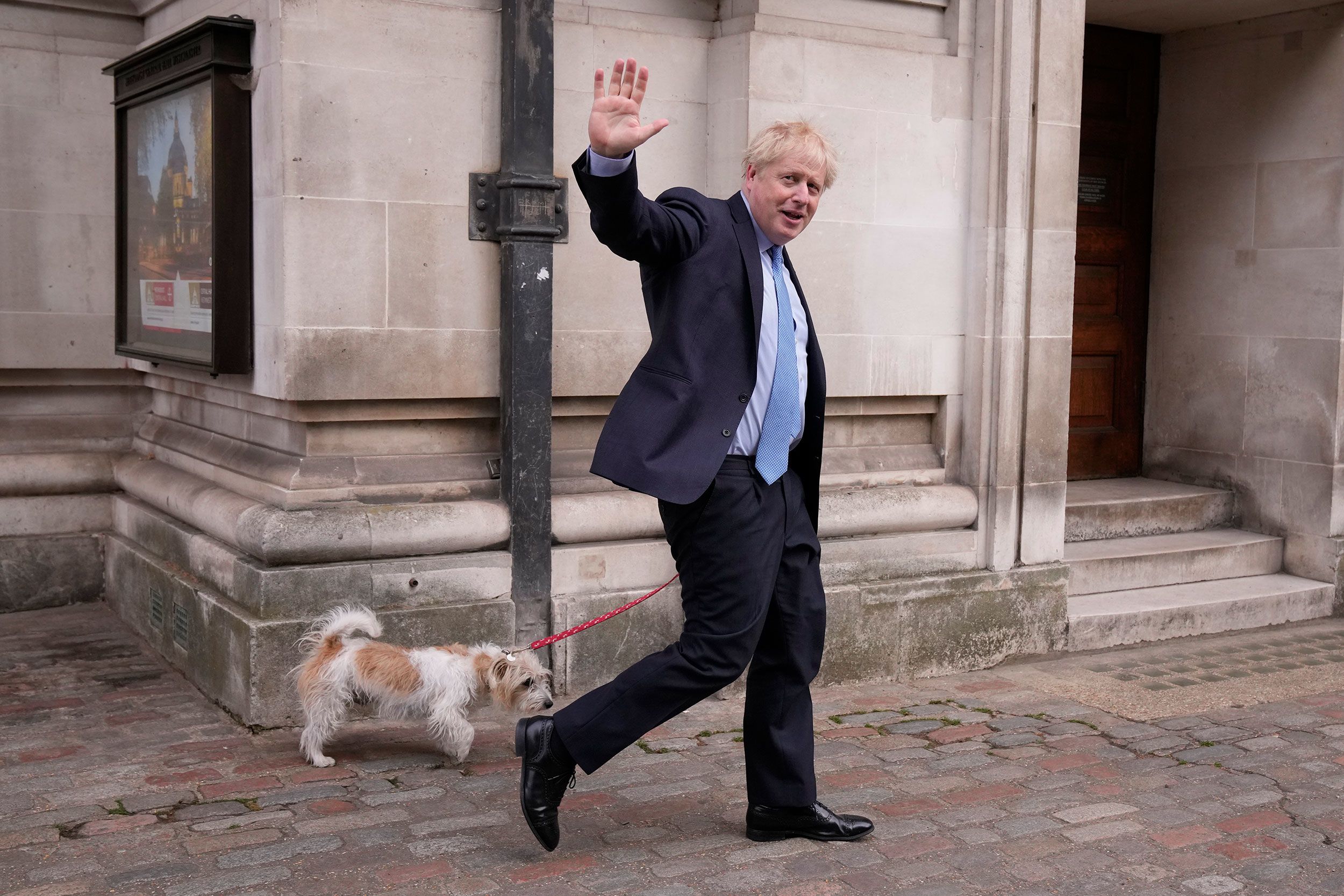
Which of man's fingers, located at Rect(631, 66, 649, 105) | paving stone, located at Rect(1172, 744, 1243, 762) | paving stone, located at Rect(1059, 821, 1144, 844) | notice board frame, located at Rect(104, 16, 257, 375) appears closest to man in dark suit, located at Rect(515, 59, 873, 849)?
man's fingers, located at Rect(631, 66, 649, 105)

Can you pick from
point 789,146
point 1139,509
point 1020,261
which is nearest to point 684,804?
point 789,146

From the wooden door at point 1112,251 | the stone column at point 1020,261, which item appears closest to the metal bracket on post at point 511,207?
the stone column at point 1020,261

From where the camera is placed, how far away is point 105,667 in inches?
232

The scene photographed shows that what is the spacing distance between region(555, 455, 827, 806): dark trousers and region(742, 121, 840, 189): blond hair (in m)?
0.83

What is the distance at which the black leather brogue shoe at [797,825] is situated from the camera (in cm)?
412

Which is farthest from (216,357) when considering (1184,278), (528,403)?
(1184,278)

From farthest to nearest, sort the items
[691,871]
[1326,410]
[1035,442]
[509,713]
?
1. [1326,410]
2. [1035,442]
3. [509,713]
4. [691,871]

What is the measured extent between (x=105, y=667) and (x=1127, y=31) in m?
6.34

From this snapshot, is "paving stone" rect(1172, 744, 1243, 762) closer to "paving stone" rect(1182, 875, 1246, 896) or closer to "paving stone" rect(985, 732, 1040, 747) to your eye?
"paving stone" rect(985, 732, 1040, 747)

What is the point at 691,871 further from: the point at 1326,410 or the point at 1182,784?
the point at 1326,410

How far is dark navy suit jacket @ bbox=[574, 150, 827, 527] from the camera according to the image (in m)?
3.81

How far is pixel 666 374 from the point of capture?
3879mm

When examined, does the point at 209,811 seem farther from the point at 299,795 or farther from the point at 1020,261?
the point at 1020,261

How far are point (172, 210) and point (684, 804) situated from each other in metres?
3.24
